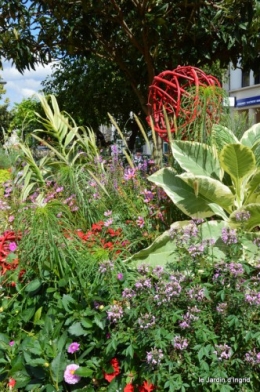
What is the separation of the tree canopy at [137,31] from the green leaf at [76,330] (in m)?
4.02

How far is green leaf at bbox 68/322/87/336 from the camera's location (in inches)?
103

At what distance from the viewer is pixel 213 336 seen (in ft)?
7.70

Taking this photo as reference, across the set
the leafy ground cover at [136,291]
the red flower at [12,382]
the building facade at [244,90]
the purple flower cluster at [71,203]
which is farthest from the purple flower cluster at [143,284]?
the building facade at [244,90]

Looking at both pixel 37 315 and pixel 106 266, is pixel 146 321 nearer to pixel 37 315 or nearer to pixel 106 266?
pixel 106 266

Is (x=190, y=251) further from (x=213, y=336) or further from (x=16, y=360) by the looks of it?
(x=16, y=360)

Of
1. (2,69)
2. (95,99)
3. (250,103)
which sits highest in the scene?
(2,69)

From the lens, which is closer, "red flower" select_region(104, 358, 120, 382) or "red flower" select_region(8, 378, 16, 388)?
"red flower" select_region(104, 358, 120, 382)

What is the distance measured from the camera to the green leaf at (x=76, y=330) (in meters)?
2.62

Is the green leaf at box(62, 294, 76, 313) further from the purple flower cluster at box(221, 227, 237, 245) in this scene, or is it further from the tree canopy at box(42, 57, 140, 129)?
the tree canopy at box(42, 57, 140, 129)

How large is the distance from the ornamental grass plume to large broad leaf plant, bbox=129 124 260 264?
0.67 metres

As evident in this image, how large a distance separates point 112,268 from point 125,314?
249 mm

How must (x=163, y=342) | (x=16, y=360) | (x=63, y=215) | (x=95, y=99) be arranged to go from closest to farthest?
(x=163, y=342)
(x=16, y=360)
(x=63, y=215)
(x=95, y=99)

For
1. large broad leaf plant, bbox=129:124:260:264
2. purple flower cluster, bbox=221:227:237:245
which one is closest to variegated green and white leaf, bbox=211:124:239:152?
large broad leaf plant, bbox=129:124:260:264

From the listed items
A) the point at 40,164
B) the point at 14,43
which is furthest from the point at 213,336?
the point at 14,43
